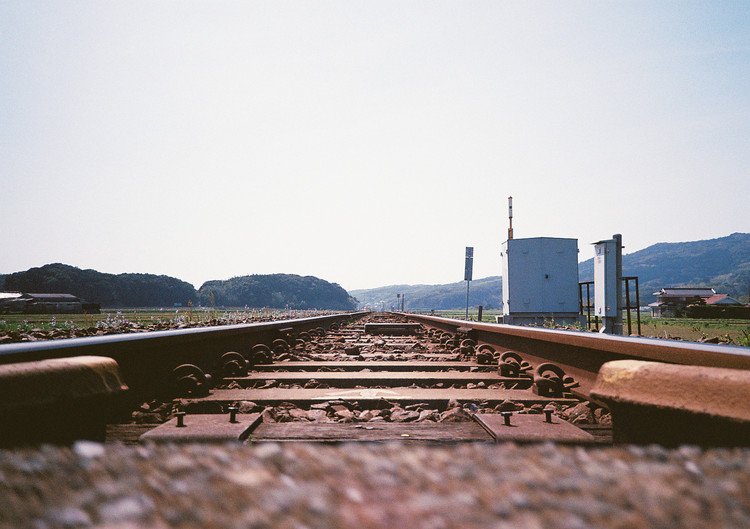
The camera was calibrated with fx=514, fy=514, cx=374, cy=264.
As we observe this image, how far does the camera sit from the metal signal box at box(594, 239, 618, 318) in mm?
8609

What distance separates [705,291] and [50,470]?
88.4 meters

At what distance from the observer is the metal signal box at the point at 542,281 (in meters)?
21.0

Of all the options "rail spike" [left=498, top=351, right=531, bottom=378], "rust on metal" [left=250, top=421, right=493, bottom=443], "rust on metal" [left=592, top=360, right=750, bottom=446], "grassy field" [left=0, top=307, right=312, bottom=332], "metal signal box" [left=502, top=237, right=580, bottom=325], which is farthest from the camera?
"metal signal box" [left=502, top=237, right=580, bottom=325]

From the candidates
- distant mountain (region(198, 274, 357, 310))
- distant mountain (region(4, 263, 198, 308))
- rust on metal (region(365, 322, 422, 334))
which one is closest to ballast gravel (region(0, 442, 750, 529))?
rust on metal (region(365, 322, 422, 334))

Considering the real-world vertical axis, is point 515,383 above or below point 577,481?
below

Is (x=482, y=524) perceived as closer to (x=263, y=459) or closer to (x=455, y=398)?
(x=263, y=459)

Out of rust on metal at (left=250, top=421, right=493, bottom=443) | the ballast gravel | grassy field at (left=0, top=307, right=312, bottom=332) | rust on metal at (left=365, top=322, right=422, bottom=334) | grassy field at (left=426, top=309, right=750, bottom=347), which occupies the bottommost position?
grassy field at (left=426, top=309, right=750, bottom=347)

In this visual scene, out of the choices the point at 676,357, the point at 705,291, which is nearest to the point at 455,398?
the point at 676,357

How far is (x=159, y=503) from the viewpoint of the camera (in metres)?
0.46

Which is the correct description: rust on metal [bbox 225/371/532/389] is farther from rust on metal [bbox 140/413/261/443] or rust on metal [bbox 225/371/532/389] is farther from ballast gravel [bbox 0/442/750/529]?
ballast gravel [bbox 0/442/750/529]

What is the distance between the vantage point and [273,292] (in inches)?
6772

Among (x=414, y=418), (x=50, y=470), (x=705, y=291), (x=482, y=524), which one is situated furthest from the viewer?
(x=705, y=291)

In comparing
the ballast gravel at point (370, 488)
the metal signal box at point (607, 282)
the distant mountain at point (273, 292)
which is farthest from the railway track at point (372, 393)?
the distant mountain at point (273, 292)

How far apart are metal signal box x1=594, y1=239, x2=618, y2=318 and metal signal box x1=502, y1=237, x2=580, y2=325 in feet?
39.4
